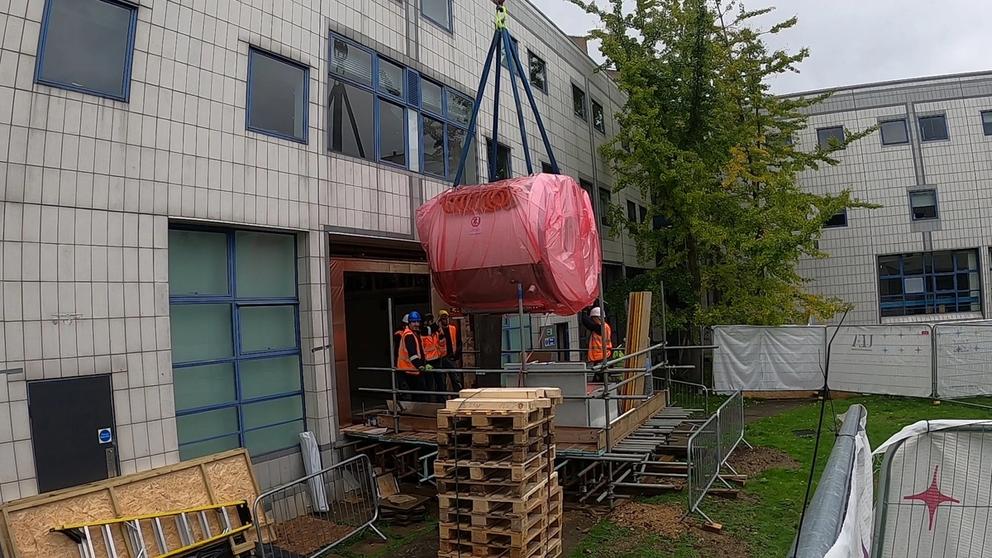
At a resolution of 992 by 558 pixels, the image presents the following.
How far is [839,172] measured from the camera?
26.8 meters

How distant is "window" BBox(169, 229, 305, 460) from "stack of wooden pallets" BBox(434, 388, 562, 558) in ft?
11.5

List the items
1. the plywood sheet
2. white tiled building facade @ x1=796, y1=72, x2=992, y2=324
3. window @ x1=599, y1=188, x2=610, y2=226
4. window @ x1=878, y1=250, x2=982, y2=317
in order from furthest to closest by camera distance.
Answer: window @ x1=878, y1=250, x2=982, y2=317 < white tiled building facade @ x1=796, y1=72, x2=992, y2=324 < window @ x1=599, y1=188, x2=610, y2=226 < the plywood sheet

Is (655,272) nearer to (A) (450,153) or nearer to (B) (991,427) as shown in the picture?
(A) (450,153)

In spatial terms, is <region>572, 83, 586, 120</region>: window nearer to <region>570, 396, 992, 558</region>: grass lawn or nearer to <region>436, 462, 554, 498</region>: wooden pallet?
<region>570, 396, 992, 558</region>: grass lawn

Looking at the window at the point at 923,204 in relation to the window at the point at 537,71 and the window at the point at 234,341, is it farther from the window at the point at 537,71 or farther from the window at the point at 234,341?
the window at the point at 234,341

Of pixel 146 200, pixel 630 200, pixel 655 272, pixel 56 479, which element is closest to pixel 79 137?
pixel 146 200

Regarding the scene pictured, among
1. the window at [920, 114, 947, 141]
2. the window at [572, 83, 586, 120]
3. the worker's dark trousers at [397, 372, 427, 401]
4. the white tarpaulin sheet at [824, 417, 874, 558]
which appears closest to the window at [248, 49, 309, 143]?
the worker's dark trousers at [397, 372, 427, 401]

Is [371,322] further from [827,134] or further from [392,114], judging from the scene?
[827,134]

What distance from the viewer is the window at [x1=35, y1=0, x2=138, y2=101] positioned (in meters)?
6.92

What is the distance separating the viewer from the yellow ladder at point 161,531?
21.1 ft

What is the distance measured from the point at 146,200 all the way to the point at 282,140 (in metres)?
2.40

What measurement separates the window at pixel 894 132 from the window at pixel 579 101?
14096mm

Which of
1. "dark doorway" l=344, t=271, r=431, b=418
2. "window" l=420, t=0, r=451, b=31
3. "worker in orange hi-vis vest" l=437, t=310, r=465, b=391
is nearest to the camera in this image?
"worker in orange hi-vis vest" l=437, t=310, r=465, b=391

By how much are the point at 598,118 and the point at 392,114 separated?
12.4 m
